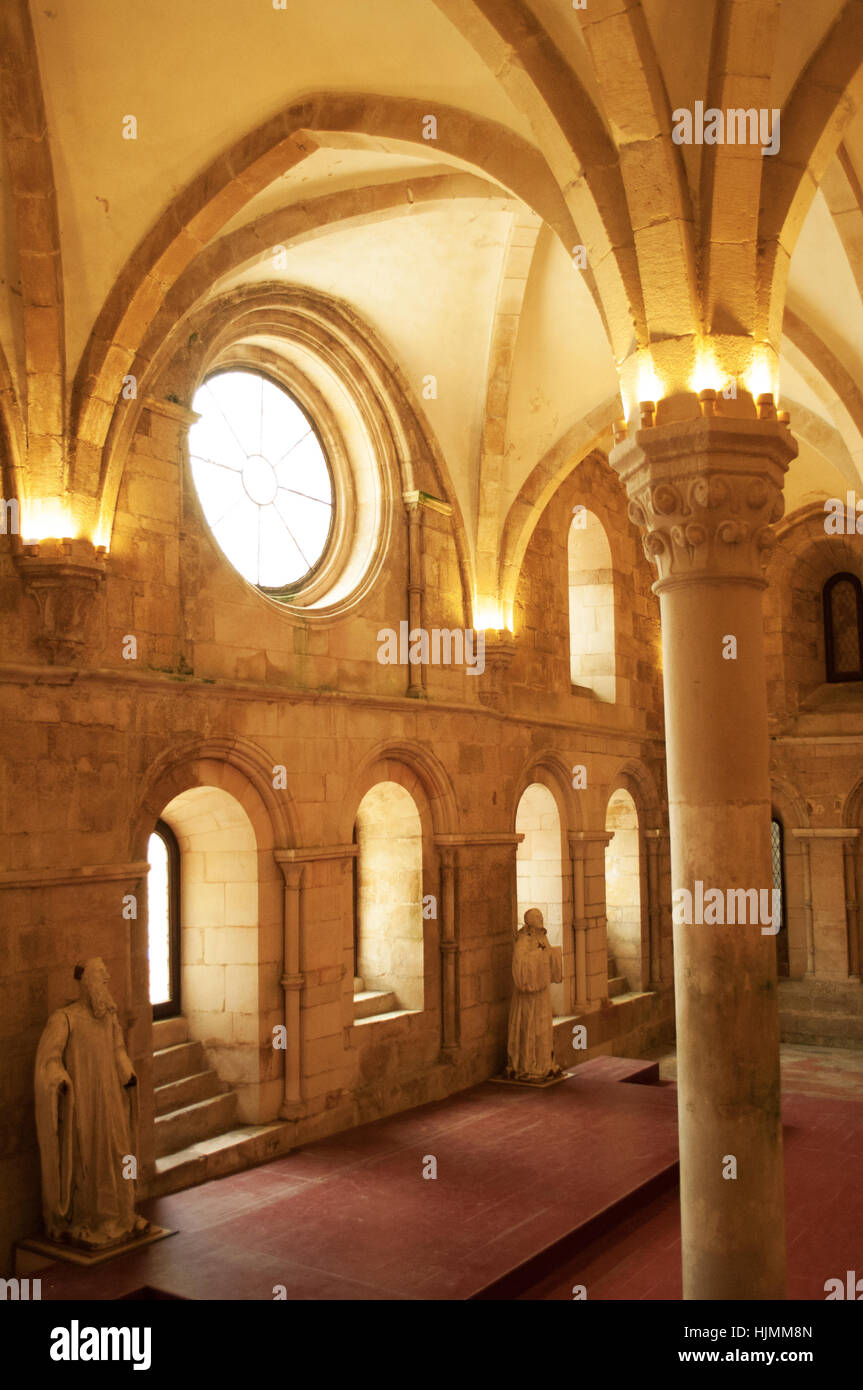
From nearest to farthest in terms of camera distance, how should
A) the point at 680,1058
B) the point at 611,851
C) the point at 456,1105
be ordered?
the point at 680,1058, the point at 456,1105, the point at 611,851

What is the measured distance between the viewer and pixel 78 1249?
6273mm

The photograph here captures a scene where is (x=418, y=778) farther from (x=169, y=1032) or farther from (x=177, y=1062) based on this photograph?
(x=177, y=1062)

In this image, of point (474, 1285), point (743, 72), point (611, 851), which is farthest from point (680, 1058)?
point (611, 851)

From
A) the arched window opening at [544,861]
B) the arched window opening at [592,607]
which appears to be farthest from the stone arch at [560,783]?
the arched window opening at [592,607]

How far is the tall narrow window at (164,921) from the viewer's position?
8391 millimetres

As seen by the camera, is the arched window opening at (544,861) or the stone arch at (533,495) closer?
the stone arch at (533,495)

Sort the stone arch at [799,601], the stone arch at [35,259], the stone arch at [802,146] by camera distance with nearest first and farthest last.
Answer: the stone arch at [802,146]
the stone arch at [35,259]
the stone arch at [799,601]

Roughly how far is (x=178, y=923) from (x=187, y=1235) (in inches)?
97.6

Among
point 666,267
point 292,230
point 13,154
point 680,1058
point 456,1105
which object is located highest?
point 292,230

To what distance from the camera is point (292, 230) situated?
806 cm

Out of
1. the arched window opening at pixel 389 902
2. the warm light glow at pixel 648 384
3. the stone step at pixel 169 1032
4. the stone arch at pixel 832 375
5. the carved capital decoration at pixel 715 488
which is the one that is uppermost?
the stone arch at pixel 832 375

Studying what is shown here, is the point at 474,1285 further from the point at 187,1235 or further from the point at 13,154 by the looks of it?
the point at 13,154

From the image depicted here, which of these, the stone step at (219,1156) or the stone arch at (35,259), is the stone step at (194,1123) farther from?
the stone arch at (35,259)

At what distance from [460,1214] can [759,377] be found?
5196 millimetres
